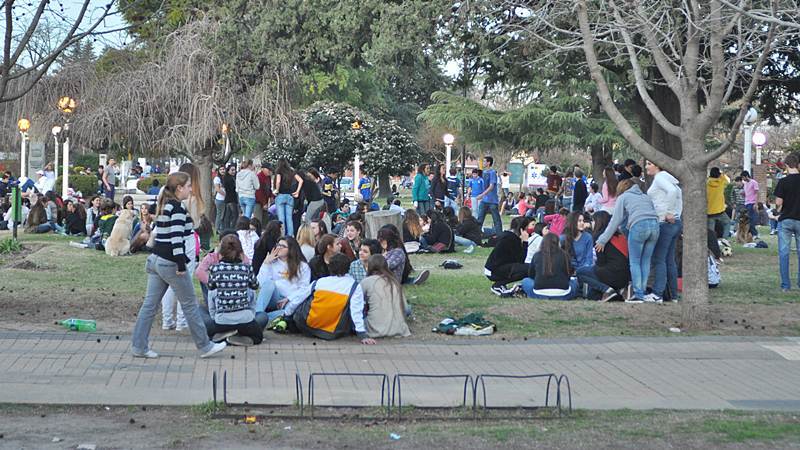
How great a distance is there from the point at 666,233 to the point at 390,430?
752 cm

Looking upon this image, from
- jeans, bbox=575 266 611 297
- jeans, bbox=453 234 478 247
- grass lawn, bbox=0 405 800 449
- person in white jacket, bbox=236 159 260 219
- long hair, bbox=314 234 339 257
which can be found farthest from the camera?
person in white jacket, bbox=236 159 260 219

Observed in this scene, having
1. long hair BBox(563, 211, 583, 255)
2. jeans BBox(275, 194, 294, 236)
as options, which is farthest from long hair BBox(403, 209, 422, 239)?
long hair BBox(563, 211, 583, 255)

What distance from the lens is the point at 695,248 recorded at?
1253 centimetres

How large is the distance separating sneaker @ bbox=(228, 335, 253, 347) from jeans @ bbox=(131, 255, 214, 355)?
72 cm

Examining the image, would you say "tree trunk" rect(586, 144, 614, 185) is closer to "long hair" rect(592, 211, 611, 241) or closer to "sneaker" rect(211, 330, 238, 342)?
"long hair" rect(592, 211, 611, 241)

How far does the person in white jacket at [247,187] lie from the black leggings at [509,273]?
383 inches

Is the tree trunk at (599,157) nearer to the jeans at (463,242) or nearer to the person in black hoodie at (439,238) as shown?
the jeans at (463,242)

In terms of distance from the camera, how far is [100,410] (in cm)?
865

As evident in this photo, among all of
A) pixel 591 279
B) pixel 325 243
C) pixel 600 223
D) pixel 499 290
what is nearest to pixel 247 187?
pixel 600 223

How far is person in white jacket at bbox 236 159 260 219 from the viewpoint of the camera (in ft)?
79.7

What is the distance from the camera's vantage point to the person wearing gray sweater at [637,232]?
1413cm

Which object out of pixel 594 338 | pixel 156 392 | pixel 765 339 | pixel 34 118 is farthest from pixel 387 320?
pixel 34 118

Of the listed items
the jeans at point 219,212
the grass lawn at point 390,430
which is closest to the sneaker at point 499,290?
the grass lawn at point 390,430

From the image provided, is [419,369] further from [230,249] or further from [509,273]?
[509,273]
